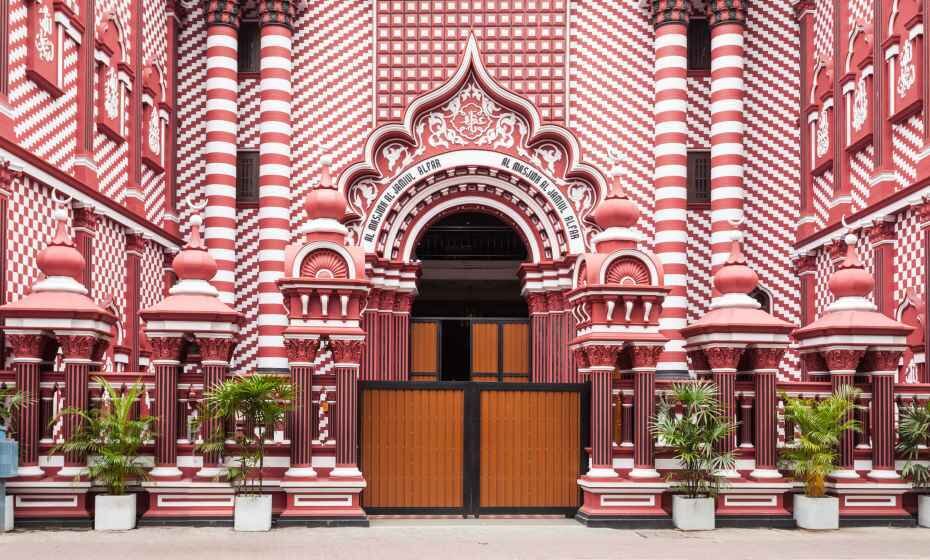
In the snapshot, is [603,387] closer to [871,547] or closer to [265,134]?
[871,547]

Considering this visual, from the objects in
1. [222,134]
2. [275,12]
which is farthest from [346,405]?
[275,12]

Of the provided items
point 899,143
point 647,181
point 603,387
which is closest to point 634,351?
point 603,387

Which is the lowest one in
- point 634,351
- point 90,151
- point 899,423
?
point 899,423

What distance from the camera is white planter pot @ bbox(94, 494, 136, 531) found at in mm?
14727

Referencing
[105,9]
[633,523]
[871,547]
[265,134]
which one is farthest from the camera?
[265,134]

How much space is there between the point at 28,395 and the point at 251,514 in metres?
3.44

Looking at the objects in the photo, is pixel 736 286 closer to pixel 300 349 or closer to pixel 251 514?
pixel 300 349

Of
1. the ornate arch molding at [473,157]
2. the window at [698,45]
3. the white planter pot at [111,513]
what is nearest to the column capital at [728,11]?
the window at [698,45]

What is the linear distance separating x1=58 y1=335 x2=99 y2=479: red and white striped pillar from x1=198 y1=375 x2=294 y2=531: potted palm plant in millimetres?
1653

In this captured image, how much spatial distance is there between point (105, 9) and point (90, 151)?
3.28 meters

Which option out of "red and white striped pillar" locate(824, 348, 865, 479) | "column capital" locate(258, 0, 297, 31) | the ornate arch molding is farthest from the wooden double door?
"column capital" locate(258, 0, 297, 31)

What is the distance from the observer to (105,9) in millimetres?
22031

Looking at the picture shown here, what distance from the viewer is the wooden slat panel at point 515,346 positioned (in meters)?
22.2

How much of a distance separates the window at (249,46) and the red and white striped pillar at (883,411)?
16.0 metres
